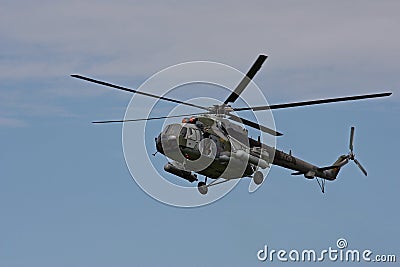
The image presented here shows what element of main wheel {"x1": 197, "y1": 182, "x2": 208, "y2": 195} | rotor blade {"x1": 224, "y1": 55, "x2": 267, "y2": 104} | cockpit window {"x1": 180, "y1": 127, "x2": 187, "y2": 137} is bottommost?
main wheel {"x1": 197, "y1": 182, "x2": 208, "y2": 195}

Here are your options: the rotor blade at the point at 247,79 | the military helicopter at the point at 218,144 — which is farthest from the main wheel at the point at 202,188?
the rotor blade at the point at 247,79

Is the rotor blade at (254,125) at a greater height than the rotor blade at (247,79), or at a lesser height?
lesser

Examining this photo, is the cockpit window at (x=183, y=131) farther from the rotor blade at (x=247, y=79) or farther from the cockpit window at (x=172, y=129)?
the rotor blade at (x=247, y=79)

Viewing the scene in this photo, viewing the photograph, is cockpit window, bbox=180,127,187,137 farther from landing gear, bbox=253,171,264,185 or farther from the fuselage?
landing gear, bbox=253,171,264,185

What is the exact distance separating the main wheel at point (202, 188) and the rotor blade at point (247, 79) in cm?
558

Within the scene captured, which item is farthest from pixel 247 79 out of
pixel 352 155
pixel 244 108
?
pixel 352 155

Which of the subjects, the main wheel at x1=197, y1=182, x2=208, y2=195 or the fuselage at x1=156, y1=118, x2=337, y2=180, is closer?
the fuselage at x1=156, y1=118, x2=337, y2=180

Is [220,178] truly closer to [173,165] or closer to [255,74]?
[173,165]

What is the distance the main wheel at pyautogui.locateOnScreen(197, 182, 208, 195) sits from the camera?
5988cm

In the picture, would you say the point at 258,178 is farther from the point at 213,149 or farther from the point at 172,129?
the point at 172,129

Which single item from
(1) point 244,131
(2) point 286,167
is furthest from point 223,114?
(2) point 286,167

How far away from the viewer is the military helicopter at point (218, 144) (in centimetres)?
5769

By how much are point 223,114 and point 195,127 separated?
3.11 m

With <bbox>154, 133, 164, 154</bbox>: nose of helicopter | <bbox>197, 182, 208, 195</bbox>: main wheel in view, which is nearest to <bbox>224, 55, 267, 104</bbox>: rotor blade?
<bbox>197, 182, 208, 195</bbox>: main wheel
